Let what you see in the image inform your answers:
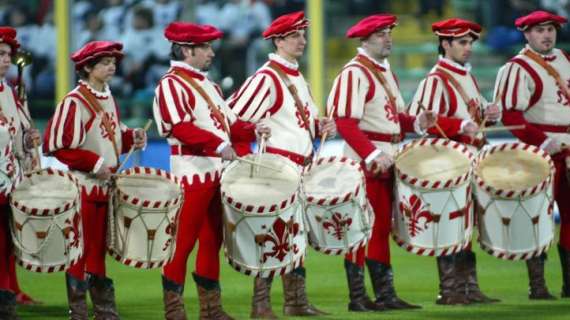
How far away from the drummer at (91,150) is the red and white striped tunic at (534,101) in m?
2.77

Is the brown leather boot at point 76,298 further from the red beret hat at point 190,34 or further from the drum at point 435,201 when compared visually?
the drum at point 435,201

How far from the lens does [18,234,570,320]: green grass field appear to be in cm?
1007

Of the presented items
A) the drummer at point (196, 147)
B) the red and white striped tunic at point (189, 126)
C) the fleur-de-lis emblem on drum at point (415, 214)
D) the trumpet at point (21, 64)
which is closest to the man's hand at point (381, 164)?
the fleur-de-lis emblem on drum at point (415, 214)

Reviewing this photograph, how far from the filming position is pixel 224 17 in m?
18.5

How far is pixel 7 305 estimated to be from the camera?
956 cm

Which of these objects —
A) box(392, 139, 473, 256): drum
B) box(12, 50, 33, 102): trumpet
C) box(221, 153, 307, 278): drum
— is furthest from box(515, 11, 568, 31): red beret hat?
box(12, 50, 33, 102): trumpet

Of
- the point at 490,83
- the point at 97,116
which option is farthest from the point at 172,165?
the point at 490,83

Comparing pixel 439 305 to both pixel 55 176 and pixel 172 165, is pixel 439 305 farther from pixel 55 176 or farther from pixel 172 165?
pixel 55 176

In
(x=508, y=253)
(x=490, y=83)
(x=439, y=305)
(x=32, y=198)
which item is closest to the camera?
(x=32, y=198)

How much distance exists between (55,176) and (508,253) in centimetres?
281

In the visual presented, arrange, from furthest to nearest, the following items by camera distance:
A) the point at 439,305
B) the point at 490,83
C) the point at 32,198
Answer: the point at 490,83, the point at 439,305, the point at 32,198

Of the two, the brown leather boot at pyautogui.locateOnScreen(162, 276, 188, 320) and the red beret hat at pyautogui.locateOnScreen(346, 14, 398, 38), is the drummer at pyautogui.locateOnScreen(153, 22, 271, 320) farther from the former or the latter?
the red beret hat at pyautogui.locateOnScreen(346, 14, 398, 38)

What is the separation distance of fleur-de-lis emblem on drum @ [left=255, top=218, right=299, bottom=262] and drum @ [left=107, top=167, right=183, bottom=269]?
515 millimetres

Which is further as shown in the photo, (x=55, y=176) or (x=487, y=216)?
(x=487, y=216)
